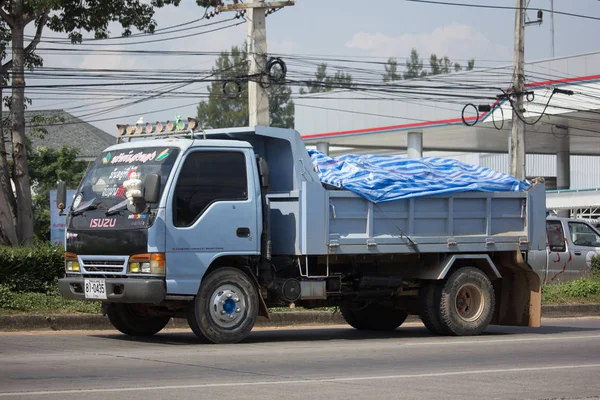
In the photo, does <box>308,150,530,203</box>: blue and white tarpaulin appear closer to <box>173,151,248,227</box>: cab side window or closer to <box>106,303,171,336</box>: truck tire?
<box>173,151,248,227</box>: cab side window

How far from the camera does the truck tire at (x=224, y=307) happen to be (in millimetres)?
11236

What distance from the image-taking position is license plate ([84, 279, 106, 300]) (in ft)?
36.6

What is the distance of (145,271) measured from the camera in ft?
35.9

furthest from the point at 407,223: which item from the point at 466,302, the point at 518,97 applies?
the point at 518,97

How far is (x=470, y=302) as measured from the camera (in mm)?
13414

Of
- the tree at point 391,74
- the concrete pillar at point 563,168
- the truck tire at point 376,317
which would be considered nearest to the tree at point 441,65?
the tree at point 391,74

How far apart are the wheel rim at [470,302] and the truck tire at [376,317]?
1.15 metres

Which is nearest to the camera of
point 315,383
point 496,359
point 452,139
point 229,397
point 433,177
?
point 229,397

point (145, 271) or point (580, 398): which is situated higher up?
point (145, 271)

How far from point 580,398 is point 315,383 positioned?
7.33ft

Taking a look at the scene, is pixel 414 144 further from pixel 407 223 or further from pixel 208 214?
pixel 208 214

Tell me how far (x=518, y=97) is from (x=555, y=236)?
898 centimetres

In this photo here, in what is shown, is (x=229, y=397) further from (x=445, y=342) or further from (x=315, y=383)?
(x=445, y=342)

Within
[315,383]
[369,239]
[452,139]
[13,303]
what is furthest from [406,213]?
[452,139]
